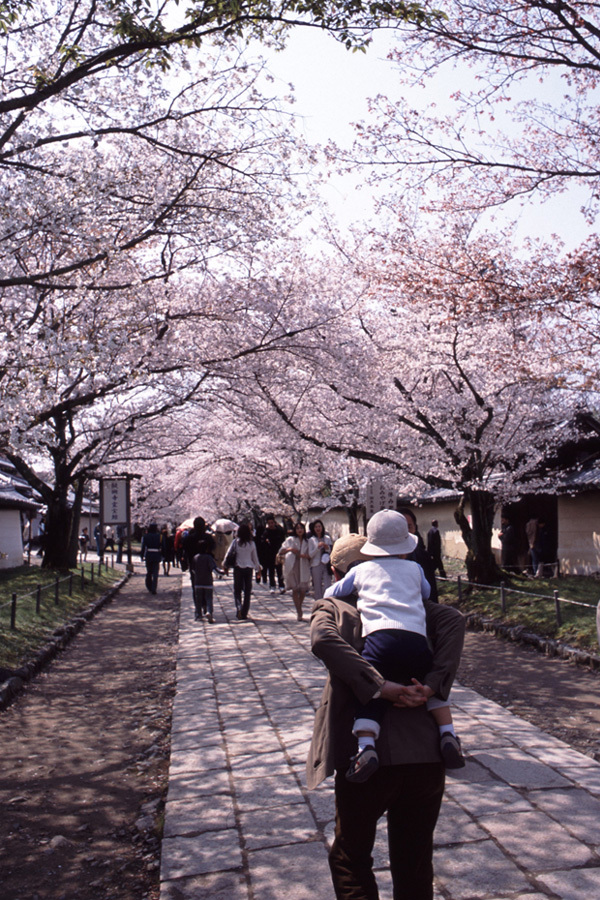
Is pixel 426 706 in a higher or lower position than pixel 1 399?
lower

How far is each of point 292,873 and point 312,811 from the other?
0.82 m

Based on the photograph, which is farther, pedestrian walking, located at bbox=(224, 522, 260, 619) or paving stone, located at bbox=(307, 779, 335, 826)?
pedestrian walking, located at bbox=(224, 522, 260, 619)

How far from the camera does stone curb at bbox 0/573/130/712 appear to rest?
7.93m

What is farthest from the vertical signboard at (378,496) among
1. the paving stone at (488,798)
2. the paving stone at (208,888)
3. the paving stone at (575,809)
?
the paving stone at (208,888)

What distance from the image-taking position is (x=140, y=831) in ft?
15.0

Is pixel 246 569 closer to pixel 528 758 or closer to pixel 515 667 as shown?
pixel 515 667

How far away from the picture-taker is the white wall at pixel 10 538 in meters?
27.5

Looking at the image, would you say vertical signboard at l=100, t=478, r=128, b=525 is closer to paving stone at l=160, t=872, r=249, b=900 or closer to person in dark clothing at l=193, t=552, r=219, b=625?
person in dark clothing at l=193, t=552, r=219, b=625

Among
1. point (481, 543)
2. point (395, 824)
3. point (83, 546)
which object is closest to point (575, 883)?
point (395, 824)

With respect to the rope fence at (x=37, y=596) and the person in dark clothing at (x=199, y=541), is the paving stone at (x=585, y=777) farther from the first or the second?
the person in dark clothing at (x=199, y=541)

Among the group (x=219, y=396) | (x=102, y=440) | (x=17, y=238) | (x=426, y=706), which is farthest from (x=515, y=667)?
(x=102, y=440)

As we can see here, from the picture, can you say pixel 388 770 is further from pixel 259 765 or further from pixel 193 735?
pixel 193 735

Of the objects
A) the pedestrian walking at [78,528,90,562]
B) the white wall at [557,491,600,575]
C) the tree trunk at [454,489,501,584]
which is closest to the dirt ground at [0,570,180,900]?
the tree trunk at [454,489,501,584]

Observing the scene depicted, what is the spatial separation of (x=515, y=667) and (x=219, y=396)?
8.28 m
